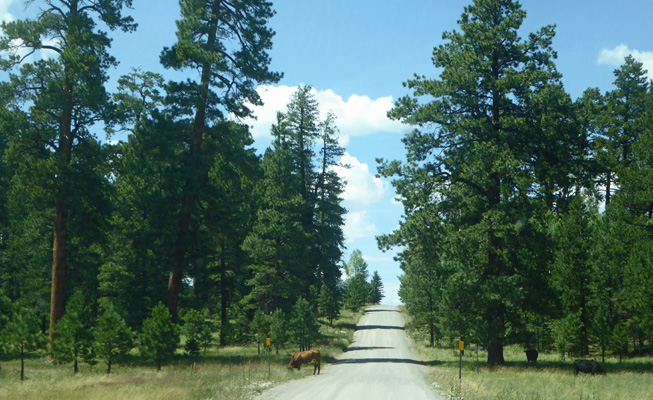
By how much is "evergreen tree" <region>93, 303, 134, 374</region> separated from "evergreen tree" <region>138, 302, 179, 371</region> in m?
0.76

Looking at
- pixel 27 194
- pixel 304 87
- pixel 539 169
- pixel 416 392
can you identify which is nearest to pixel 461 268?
pixel 539 169

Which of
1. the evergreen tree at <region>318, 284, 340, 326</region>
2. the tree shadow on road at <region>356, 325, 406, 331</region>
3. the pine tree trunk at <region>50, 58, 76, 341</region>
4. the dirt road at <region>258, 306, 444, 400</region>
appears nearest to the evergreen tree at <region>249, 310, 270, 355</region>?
the dirt road at <region>258, 306, 444, 400</region>

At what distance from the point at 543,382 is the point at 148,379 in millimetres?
15643

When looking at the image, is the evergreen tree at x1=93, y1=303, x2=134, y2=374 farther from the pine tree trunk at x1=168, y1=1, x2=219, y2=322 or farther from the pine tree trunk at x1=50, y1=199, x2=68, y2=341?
the pine tree trunk at x1=50, y1=199, x2=68, y2=341

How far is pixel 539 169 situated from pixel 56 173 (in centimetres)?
2380

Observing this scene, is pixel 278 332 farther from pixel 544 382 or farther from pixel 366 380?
pixel 544 382

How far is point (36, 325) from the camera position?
2147 centimetres

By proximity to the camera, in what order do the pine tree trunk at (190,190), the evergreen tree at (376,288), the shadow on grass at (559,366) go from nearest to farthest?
the shadow on grass at (559,366) < the pine tree trunk at (190,190) < the evergreen tree at (376,288)

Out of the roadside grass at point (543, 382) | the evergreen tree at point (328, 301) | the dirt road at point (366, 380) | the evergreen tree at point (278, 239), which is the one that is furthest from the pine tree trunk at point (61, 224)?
the evergreen tree at point (328, 301)

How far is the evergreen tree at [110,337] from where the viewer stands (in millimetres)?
22969

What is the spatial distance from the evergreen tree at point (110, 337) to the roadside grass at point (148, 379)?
0.80 meters

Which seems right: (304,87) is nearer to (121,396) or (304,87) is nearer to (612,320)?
(612,320)

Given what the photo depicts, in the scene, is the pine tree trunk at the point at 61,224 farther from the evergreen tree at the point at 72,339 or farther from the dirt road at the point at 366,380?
the dirt road at the point at 366,380

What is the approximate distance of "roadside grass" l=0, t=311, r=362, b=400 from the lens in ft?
53.0
